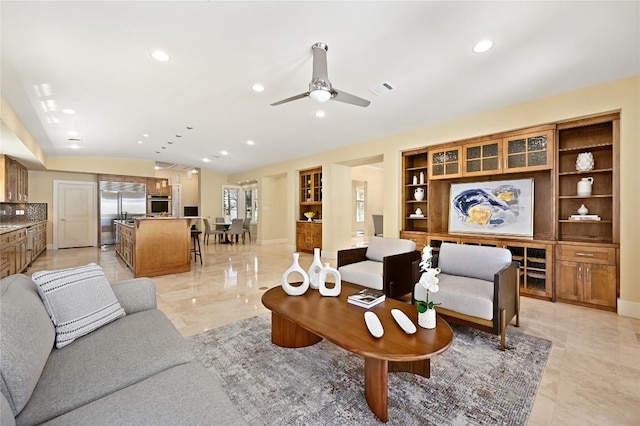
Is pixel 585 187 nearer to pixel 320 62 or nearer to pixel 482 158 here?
pixel 482 158

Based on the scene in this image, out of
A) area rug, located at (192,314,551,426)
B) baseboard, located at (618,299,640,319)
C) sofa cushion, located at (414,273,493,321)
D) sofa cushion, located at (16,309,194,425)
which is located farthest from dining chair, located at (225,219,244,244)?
baseboard, located at (618,299,640,319)

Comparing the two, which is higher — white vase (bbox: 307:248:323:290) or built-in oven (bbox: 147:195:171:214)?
built-in oven (bbox: 147:195:171:214)

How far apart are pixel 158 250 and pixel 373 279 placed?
393 cm

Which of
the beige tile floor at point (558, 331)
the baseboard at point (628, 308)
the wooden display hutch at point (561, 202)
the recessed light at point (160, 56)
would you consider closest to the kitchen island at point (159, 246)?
the beige tile floor at point (558, 331)

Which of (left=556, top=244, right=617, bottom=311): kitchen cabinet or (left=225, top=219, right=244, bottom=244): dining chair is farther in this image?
(left=225, top=219, right=244, bottom=244): dining chair

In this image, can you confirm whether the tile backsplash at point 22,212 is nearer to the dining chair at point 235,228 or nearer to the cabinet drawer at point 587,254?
the dining chair at point 235,228

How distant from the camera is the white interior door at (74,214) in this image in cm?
835

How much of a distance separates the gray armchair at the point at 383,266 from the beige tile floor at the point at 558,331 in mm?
1177

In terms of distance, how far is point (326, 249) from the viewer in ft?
23.0

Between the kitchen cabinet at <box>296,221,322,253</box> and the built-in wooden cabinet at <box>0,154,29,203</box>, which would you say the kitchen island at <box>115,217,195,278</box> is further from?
the kitchen cabinet at <box>296,221,322,253</box>

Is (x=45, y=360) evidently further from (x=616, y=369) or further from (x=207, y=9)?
(x=616, y=369)

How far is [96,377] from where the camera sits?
1.21 meters

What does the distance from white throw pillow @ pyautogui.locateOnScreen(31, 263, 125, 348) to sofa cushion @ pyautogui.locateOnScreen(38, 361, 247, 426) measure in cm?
66

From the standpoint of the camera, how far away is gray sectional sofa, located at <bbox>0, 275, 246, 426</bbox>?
0.98 m
